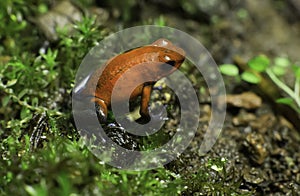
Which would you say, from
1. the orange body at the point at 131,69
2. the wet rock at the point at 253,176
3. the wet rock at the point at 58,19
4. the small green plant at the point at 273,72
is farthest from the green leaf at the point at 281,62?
the wet rock at the point at 58,19

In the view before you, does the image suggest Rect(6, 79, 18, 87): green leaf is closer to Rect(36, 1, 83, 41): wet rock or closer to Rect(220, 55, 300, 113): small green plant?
Rect(36, 1, 83, 41): wet rock

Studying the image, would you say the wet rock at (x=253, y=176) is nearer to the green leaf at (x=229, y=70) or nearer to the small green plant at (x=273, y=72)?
the small green plant at (x=273, y=72)

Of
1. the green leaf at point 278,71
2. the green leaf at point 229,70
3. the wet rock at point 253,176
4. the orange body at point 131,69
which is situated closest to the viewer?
the orange body at point 131,69

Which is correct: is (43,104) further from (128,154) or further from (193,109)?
(193,109)

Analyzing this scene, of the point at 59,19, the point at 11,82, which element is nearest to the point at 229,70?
the point at 59,19

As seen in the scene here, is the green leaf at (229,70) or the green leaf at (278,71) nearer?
the green leaf at (229,70)

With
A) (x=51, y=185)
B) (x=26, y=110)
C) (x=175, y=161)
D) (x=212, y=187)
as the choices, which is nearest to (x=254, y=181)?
(x=212, y=187)
